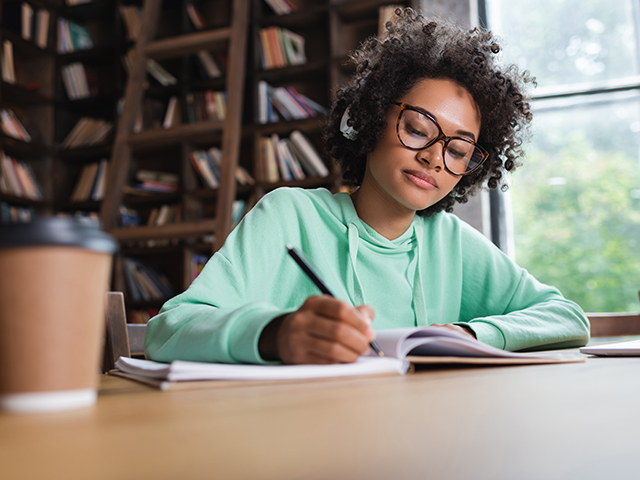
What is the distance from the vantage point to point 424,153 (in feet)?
4.15

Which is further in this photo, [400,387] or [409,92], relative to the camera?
[409,92]

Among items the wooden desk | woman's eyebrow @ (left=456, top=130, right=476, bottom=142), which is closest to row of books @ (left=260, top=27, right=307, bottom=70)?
woman's eyebrow @ (left=456, top=130, right=476, bottom=142)

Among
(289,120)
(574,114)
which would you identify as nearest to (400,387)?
(289,120)

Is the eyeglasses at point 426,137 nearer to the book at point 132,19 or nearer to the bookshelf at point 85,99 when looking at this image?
the bookshelf at point 85,99

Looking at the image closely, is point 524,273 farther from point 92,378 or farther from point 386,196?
point 92,378

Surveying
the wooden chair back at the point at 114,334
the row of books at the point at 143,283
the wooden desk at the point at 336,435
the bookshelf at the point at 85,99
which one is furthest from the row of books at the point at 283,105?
the wooden desk at the point at 336,435

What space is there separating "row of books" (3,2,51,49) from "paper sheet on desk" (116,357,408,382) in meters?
4.21

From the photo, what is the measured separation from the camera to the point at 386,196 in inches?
54.4

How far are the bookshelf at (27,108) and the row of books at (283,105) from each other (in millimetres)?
1671

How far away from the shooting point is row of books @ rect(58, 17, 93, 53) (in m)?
4.23

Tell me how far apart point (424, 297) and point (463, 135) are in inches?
15.6

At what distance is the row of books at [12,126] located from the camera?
3752 millimetres

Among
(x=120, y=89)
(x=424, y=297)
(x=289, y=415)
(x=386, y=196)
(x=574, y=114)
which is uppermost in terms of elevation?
(x=120, y=89)

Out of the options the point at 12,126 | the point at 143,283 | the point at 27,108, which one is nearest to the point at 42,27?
the point at 27,108
